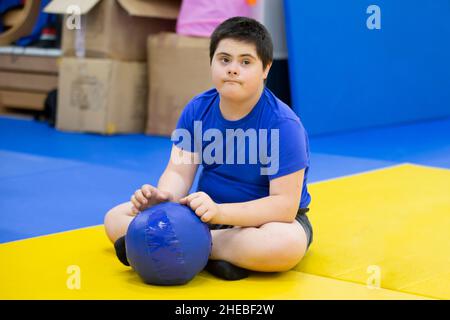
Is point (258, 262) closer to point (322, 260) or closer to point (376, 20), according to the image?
point (322, 260)

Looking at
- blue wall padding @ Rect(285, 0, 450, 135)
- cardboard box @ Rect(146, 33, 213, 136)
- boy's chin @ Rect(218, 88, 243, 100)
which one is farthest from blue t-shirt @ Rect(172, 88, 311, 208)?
blue wall padding @ Rect(285, 0, 450, 135)

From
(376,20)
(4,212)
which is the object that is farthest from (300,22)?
(4,212)

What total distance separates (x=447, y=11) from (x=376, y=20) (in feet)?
3.93

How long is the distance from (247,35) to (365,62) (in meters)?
3.94

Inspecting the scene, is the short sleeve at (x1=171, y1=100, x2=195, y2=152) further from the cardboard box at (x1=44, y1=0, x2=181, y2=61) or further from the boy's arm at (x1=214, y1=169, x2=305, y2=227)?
the cardboard box at (x1=44, y1=0, x2=181, y2=61)

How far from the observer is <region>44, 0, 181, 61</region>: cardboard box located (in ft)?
19.3

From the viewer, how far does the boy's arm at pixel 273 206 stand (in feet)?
8.68

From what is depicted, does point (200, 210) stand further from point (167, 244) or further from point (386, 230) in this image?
point (386, 230)

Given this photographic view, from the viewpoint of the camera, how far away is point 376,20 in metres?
6.38

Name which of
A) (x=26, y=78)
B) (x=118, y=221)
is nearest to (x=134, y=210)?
(x=118, y=221)

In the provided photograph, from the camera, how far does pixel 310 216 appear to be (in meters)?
3.52

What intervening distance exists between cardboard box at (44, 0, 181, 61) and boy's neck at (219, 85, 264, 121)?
3.15 metres

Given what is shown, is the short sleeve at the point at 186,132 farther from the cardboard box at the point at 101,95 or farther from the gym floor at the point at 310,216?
the cardboard box at the point at 101,95

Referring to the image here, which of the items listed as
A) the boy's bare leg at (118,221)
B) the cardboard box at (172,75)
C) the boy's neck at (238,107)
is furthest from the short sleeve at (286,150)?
the cardboard box at (172,75)
